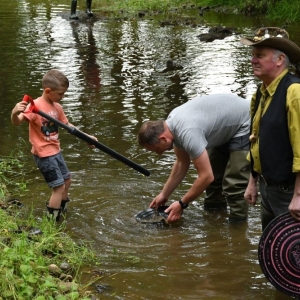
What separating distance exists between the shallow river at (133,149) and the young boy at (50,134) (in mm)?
352

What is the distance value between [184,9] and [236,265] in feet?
74.2

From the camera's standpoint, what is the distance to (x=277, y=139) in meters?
4.21

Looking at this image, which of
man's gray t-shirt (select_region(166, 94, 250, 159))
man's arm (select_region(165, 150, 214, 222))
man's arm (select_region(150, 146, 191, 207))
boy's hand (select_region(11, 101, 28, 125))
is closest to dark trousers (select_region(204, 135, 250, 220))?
man's gray t-shirt (select_region(166, 94, 250, 159))

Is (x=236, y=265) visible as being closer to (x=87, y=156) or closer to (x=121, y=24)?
(x=87, y=156)

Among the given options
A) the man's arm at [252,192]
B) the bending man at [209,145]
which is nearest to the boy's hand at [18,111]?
the bending man at [209,145]

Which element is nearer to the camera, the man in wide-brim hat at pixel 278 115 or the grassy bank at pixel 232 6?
the man in wide-brim hat at pixel 278 115

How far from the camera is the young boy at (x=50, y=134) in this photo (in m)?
5.80

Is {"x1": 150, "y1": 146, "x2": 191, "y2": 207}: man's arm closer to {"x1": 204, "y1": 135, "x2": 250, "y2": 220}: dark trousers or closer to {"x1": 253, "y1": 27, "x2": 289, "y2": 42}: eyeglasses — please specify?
{"x1": 204, "y1": 135, "x2": 250, "y2": 220}: dark trousers

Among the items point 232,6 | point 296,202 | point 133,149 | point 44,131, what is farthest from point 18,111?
point 232,6

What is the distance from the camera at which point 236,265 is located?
17.4 ft

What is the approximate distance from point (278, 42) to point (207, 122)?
62.6 inches

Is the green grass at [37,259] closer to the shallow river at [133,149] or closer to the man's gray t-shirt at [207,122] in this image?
the shallow river at [133,149]

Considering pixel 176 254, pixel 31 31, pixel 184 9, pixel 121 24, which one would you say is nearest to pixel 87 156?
pixel 176 254

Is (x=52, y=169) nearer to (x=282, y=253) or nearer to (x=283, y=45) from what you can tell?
(x=282, y=253)
